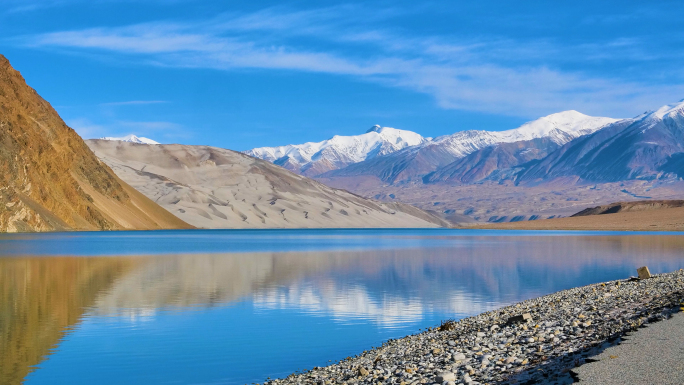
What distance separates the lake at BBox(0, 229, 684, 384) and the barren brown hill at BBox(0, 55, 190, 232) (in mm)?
64418

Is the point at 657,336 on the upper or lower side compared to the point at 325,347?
upper

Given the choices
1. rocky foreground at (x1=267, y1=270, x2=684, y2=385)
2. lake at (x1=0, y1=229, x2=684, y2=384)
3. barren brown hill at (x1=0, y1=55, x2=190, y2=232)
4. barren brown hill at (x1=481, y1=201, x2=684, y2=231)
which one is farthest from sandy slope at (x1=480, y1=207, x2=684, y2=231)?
rocky foreground at (x1=267, y1=270, x2=684, y2=385)

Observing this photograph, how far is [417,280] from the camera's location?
1695 inches

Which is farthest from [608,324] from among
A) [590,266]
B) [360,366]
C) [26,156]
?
[26,156]

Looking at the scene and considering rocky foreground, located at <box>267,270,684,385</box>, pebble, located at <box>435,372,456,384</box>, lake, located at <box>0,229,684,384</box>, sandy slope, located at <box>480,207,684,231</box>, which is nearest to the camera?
pebble, located at <box>435,372,456,384</box>

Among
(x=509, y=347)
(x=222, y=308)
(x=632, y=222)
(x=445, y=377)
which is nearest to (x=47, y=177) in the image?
(x=222, y=308)

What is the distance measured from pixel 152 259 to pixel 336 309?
110 ft

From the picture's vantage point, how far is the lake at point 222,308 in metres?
18.9

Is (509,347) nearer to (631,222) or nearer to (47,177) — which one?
(47,177)

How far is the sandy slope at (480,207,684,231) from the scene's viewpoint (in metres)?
164

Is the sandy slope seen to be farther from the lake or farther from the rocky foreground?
the rocky foreground

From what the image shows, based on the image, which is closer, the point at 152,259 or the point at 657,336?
the point at 657,336

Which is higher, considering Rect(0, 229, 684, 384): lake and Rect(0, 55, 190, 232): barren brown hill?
Rect(0, 55, 190, 232): barren brown hill

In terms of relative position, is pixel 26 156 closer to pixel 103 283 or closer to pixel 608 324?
pixel 103 283
